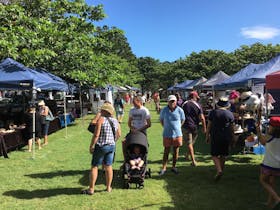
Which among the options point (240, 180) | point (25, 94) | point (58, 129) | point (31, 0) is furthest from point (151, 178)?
point (31, 0)

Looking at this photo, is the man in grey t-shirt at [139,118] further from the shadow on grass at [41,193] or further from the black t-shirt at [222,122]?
the shadow on grass at [41,193]

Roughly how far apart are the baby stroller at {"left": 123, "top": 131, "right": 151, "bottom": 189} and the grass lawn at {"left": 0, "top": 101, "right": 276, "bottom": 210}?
182 millimetres

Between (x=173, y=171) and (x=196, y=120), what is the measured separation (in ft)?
5.13

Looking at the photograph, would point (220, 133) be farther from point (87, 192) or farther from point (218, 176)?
point (87, 192)

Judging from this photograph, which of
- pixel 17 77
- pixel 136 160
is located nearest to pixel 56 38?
pixel 17 77

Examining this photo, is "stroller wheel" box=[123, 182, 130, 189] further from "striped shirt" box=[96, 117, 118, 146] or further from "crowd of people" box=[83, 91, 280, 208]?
"striped shirt" box=[96, 117, 118, 146]

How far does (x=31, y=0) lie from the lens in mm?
18875

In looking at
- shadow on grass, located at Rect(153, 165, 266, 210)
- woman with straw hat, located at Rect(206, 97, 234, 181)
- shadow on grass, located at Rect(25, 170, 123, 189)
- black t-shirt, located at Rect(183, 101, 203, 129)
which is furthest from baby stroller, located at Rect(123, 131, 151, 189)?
black t-shirt, located at Rect(183, 101, 203, 129)

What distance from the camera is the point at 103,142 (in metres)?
5.78

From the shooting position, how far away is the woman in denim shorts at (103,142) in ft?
18.9

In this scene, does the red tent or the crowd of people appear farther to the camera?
the red tent

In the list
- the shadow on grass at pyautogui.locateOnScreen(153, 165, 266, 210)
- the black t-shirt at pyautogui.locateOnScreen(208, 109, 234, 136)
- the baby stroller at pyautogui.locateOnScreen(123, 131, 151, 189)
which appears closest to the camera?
the shadow on grass at pyautogui.locateOnScreen(153, 165, 266, 210)

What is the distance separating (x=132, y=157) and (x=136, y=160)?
121 mm

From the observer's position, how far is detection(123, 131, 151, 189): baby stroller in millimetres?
6324
